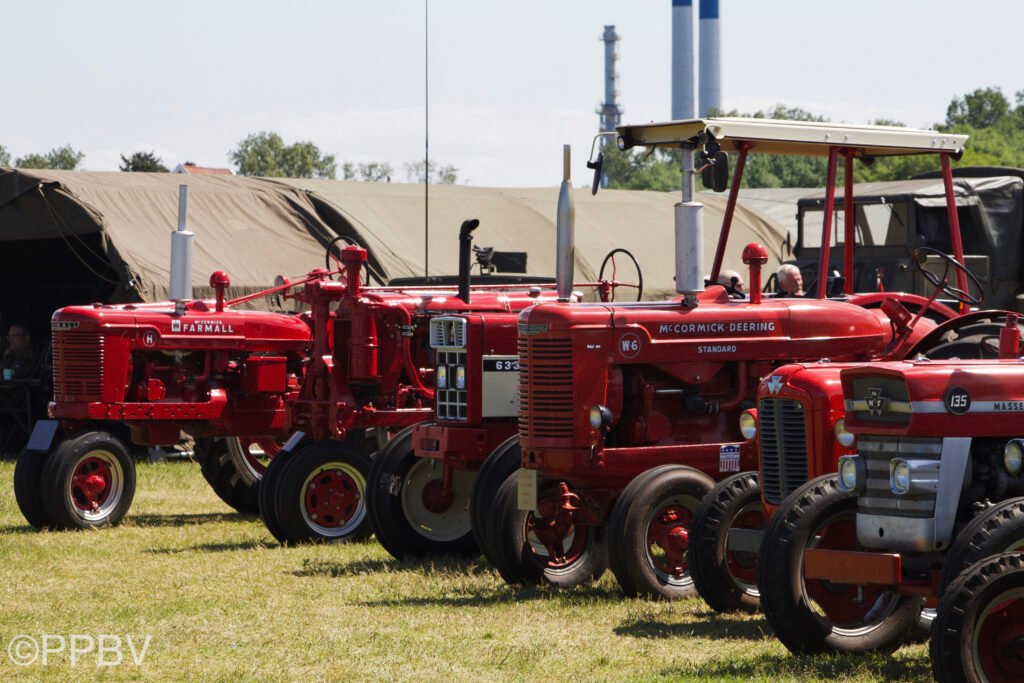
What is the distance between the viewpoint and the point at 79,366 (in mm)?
12641

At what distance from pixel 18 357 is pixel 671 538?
11177 mm

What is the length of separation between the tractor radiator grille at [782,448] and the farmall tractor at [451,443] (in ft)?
7.58

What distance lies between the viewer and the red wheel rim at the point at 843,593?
6746mm

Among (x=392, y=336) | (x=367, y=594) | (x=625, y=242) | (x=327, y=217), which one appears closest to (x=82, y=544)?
(x=392, y=336)

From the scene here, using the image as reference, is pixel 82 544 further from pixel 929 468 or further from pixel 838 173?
pixel 929 468

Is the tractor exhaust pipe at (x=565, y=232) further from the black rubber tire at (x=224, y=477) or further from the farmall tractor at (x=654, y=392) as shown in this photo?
the black rubber tire at (x=224, y=477)

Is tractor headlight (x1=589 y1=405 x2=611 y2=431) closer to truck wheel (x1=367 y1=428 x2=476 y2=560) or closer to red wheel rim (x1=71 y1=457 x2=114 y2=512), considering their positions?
truck wheel (x1=367 y1=428 x2=476 y2=560)

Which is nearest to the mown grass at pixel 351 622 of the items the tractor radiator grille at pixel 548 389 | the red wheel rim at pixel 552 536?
the red wheel rim at pixel 552 536

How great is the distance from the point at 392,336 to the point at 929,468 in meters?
6.00

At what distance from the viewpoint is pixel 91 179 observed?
725 inches

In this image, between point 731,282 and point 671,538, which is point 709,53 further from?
point 671,538

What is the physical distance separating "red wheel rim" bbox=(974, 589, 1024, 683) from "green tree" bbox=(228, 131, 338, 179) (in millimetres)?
73614

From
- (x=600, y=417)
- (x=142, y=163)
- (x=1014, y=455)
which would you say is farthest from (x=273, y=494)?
(x=142, y=163)

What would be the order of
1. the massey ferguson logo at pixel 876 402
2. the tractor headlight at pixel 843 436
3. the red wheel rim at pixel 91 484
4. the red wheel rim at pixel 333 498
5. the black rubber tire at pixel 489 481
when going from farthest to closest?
the red wheel rim at pixel 91 484, the red wheel rim at pixel 333 498, the black rubber tire at pixel 489 481, the tractor headlight at pixel 843 436, the massey ferguson logo at pixel 876 402
